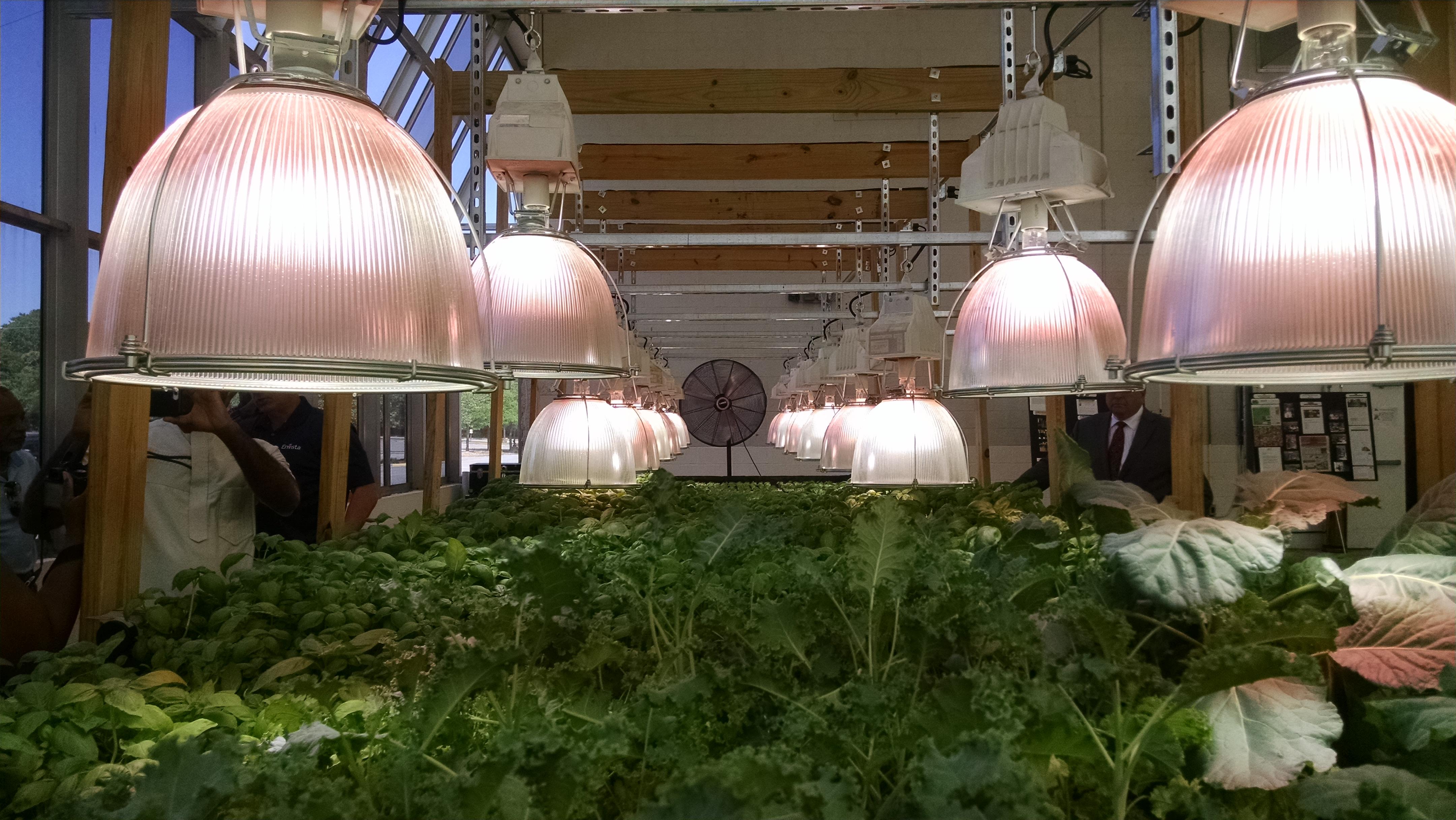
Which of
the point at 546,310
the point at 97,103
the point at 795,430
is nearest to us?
the point at 546,310

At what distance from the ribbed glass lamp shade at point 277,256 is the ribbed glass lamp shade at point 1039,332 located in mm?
1414

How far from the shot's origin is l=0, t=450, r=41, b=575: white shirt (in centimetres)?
323

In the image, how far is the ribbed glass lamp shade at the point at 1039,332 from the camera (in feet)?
7.59

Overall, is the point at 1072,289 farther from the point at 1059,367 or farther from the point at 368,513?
the point at 368,513

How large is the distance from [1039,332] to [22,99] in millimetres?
3723

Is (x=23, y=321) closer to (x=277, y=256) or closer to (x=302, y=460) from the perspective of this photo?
(x=302, y=460)

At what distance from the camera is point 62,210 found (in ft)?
13.6

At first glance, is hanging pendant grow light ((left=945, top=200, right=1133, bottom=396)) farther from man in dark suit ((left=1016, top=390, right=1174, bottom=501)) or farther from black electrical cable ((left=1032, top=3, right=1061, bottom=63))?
man in dark suit ((left=1016, top=390, right=1174, bottom=501))

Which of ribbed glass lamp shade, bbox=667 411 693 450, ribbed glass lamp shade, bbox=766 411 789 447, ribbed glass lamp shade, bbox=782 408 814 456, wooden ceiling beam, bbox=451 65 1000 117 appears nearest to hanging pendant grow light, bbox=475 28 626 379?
wooden ceiling beam, bbox=451 65 1000 117

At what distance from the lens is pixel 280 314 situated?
42.6 inches

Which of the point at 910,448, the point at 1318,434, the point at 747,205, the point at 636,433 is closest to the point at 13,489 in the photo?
the point at 636,433

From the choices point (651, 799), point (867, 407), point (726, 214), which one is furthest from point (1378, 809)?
point (726, 214)

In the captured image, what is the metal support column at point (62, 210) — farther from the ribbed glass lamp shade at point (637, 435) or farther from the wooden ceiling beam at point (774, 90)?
the ribbed glass lamp shade at point (637, 435)

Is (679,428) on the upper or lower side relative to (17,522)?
upper
